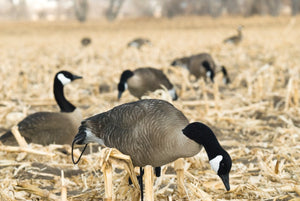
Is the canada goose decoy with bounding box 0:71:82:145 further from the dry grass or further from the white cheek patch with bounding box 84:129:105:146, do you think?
the white cheek patch with bounding box 84:129:105:146

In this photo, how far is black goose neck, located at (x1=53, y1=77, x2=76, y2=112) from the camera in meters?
6.54

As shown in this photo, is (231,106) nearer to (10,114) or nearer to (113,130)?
(10,114)

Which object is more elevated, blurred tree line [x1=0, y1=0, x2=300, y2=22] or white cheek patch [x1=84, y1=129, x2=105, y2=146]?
blurred tree line [x1=0, y1=0, x2=300, y2=22]

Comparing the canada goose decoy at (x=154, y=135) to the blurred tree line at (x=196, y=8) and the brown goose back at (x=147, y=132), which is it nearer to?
the brown goose back at (x=147, y=132)

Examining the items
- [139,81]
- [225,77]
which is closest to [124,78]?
[139,81]

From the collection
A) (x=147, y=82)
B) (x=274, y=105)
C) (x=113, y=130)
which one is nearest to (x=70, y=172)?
(x=113, y=130)

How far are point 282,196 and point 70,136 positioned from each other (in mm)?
3133

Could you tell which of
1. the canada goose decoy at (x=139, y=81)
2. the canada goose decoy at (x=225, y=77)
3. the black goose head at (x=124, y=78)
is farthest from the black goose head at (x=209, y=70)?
the black goose head at (x=124, y=78)

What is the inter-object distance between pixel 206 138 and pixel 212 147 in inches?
3.3

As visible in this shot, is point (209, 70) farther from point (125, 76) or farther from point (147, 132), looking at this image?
point (147, 132)

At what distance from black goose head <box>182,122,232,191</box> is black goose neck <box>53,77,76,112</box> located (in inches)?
133

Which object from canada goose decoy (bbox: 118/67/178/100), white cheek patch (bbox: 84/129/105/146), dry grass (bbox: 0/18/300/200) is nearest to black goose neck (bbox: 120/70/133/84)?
canada goose decoy (bbox: 118/67/178/100)

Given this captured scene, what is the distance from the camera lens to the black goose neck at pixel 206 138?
3.39 metres

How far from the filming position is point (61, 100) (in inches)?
262
